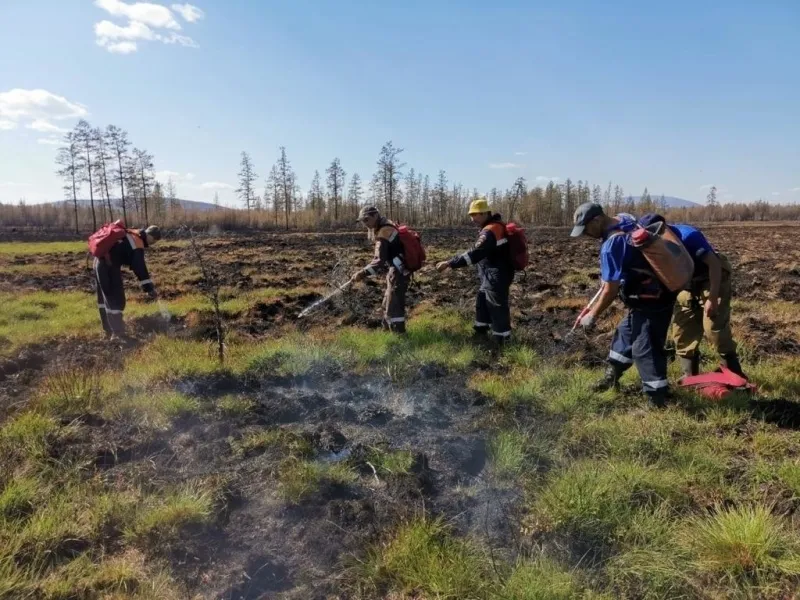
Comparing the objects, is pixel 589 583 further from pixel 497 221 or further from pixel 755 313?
pixel 755 313

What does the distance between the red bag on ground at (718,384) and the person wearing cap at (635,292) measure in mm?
463

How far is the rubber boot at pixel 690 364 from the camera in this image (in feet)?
16.4

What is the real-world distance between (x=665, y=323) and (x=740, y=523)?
6.67 ft

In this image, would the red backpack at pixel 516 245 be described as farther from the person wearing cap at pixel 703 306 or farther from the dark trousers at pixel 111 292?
the dark trousers at pixel 111 292

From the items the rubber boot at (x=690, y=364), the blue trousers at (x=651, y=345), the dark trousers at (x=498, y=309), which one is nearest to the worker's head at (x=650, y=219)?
the blue trousers at (x=651, y=345)

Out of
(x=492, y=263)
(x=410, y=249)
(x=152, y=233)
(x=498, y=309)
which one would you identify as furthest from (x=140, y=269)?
(x=498, y=309)

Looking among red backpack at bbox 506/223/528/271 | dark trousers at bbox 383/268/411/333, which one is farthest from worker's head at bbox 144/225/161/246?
red backpack at bbox 506/223/528/271

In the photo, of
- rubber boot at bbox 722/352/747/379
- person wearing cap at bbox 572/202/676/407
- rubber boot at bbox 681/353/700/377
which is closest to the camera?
person wearing cap at bbox 572/202/676/407

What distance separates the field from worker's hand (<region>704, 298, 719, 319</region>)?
0.78 metres

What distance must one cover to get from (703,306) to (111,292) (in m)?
7.01

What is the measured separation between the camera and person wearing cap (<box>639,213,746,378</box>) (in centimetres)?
445

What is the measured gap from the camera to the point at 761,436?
150 inches

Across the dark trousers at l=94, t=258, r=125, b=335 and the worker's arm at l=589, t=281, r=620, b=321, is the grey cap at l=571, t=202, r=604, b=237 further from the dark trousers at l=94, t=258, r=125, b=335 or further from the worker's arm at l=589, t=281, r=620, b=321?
the dark trousers at l=94, t=258, r=125, b=335

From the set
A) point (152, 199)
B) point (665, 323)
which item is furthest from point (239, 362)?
point (152, 199)
